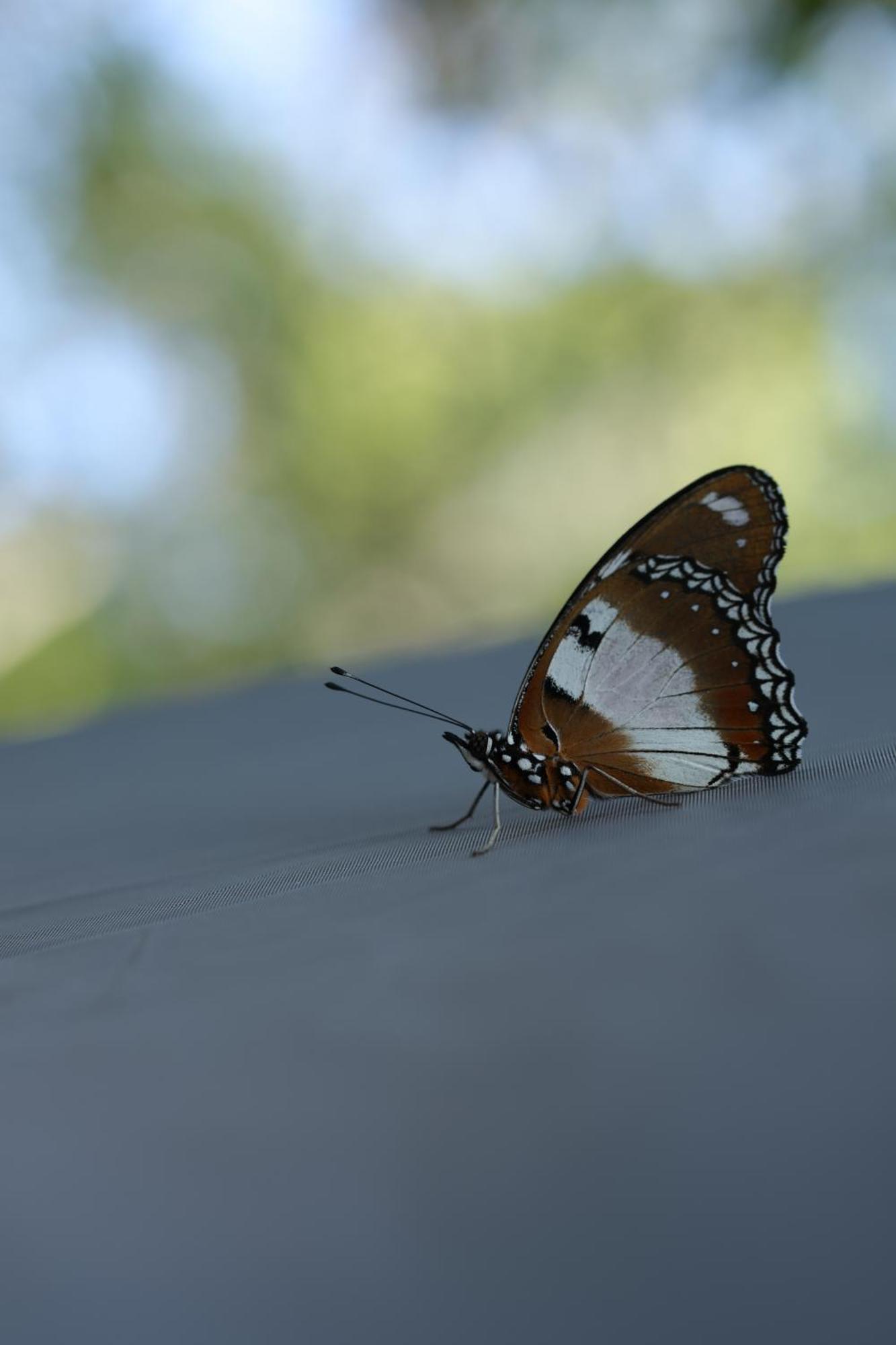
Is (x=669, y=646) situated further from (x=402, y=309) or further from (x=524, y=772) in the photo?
(x=402, y=309)

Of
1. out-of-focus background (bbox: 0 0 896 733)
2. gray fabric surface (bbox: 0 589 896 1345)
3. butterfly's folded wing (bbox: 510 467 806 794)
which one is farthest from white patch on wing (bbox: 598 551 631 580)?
out-of-focus background (bbox: 0 0 896 733)

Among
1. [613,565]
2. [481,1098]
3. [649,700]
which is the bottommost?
[481,1098]

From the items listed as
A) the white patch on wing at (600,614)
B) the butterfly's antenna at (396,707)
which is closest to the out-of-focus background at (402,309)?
the butterfly's antenna at (396,707)

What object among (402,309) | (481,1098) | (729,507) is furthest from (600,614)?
(402,309)

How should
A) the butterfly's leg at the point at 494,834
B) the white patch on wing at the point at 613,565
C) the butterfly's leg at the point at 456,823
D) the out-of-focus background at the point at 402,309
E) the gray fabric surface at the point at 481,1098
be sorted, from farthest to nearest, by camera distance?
the out-of-focus background at the point at 402,309
the white patch on wing at the point at 613,565
the butterfly's leg at the point at 456,823
the butterfly's leg at the point at 494,834
the gray fabric surface at the point at 481,1098

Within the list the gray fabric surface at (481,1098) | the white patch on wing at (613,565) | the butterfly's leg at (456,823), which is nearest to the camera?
the gray fabric surface at (481,1098)

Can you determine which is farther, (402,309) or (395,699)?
(402,309)

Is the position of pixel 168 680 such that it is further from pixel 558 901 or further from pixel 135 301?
pixel 558 901

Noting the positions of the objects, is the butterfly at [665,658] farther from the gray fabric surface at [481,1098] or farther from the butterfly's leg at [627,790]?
the gray fabric surface at [481,1098]
